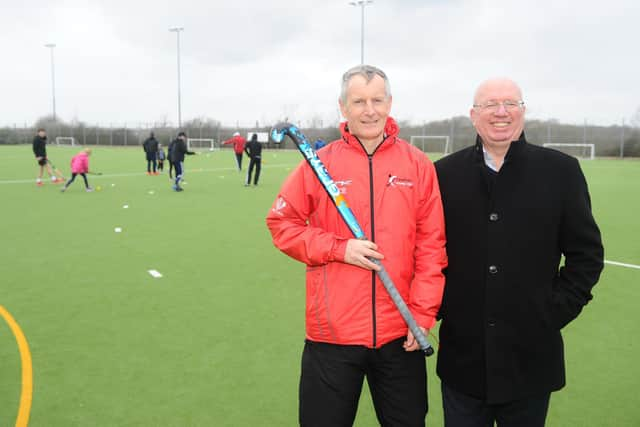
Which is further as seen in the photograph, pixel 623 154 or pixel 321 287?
pixel 623 154

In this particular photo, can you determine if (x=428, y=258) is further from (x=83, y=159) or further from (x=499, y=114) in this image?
(x=83, y=159)

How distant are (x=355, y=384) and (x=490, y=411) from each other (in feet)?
2.03

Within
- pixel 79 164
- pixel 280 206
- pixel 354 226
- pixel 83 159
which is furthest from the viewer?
pixel 83 159

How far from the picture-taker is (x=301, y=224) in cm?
236

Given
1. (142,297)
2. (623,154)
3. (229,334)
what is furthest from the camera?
(623,154)

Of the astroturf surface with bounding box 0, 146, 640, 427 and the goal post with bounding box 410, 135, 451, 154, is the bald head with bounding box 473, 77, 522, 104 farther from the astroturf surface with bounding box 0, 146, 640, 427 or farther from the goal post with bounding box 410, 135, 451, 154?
the goal post with bounding box 410, 135, 451, 154

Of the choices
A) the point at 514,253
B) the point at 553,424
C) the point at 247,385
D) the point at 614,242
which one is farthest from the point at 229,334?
the point at 614,242

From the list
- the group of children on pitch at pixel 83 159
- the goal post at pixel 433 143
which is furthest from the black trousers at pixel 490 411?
the goal post at pixel 433 143

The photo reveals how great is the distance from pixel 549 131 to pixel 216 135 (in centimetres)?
3541

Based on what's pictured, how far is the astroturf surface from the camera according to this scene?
3730 millimetres

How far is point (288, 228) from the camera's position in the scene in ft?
7.51

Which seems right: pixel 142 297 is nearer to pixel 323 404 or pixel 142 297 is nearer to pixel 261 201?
pixel 323 404

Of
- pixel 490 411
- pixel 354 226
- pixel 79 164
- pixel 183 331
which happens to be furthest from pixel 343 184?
pixel 79 164

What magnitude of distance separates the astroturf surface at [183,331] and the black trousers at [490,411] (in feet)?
4.31
